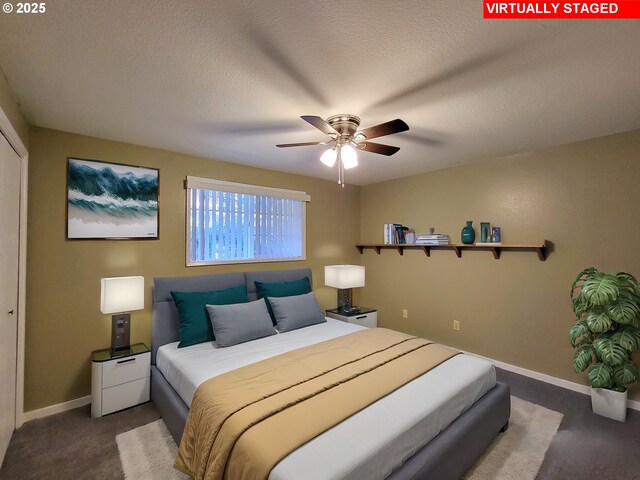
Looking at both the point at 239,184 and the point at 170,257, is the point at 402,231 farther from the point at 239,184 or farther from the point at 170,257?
the point at 170,257

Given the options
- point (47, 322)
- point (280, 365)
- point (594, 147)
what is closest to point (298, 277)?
point (280, 365)

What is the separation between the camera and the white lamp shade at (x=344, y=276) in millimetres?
4082

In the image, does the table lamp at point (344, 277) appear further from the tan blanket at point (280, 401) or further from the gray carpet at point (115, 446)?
the gray carpet at point (115, 446)

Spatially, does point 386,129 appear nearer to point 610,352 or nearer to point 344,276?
point 344,276

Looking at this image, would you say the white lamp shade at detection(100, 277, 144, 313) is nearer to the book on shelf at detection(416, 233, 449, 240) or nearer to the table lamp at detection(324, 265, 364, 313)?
the table lamp at detection(324, 265, 364, 313)

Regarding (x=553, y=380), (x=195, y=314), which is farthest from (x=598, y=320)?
(x=195, y=314)

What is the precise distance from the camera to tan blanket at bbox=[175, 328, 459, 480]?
1447mm

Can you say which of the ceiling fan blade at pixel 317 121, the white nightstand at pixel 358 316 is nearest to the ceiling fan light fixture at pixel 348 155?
the ceiling fan blade at pixel 317 121

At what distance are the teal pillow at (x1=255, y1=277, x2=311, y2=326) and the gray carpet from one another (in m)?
1.46

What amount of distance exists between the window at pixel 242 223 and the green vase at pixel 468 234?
2.15m

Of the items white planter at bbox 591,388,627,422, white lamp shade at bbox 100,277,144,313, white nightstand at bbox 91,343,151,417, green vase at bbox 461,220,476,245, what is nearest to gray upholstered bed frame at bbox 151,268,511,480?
white nightstand at bbox 91,343,151,417

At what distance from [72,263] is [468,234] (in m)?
4.22

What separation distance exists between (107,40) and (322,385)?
2.25 meters

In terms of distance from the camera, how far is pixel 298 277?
4.12m
